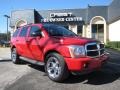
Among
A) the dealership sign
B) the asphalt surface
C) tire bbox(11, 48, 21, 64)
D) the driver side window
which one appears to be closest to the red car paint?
the driver side window

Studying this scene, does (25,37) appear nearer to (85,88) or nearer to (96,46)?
(96,46)

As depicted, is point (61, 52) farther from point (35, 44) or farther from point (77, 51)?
point (35, 44)

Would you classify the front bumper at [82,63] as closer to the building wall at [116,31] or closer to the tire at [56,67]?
the tire at [56,67]

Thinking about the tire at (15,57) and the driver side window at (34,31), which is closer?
Answer: the driver side window at (34,31)

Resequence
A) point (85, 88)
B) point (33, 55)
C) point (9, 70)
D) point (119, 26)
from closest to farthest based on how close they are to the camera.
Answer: point (85, 88), point (33, 55), point (9, 70), point (119, 26)

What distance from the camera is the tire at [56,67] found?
7.65m

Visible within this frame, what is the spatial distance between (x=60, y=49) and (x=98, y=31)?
107 ft

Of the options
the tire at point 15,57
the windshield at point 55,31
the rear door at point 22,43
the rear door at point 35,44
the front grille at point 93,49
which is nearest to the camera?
the front grille at point 93,49

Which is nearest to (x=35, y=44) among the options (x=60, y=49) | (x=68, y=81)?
(x=60, y=49)

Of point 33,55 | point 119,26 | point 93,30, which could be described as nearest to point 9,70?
point 33,55

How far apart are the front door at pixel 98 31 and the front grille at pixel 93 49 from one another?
31.8 meters

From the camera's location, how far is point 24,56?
10.5 meters

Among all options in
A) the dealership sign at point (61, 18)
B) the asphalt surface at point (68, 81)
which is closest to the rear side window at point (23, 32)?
the asphalt surface at point (68, 81)

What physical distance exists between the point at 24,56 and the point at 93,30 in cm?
3029
